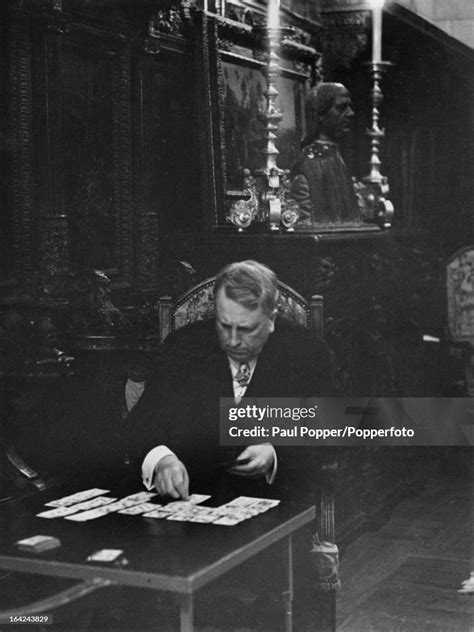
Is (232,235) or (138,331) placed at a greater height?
(232,235)

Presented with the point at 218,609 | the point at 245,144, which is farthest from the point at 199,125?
the point at 218,609

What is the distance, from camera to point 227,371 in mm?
2877

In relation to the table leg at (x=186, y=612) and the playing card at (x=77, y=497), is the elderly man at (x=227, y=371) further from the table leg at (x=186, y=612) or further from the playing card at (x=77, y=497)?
the table leg at (x=186, y=612)

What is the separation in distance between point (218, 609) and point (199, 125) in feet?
6.69

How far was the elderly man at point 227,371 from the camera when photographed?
2.71m

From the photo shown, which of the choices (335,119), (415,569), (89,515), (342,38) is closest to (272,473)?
(89,515)

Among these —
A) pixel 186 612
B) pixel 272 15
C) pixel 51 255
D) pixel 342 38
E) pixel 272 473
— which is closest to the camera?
pixel 186 612

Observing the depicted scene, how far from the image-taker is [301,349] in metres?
2.89

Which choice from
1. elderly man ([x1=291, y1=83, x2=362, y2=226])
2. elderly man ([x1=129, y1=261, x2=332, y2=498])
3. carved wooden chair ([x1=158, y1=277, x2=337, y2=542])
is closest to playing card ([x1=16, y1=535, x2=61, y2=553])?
elderly man ([x1=129, y1=261, x2=332, y2=498])

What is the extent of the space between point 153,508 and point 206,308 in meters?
1.08

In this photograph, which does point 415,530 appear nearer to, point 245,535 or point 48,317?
point 48,317

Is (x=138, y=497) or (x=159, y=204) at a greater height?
(x=159, y=204)

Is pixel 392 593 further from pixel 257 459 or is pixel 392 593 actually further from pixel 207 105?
pixel 207 105

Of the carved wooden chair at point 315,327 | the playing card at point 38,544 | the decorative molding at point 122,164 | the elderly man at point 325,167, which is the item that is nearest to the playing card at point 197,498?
the playing card at point 38,544
